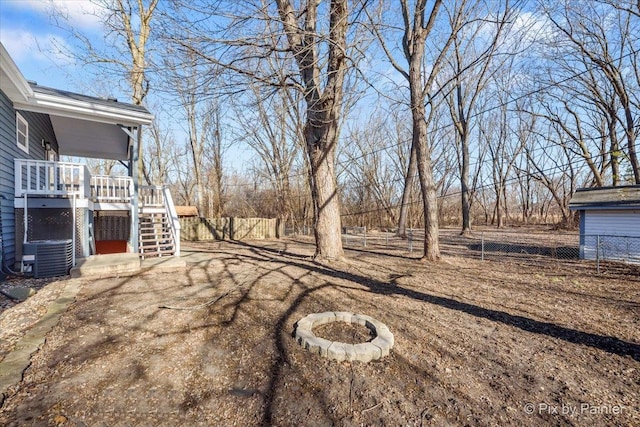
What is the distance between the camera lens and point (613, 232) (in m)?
8.81

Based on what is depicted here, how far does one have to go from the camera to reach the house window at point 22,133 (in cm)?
611

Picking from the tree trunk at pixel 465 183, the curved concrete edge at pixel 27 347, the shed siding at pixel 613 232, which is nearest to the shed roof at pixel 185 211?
the curved concrete edge at pixel 27 347

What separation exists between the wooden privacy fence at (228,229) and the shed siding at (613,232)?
1378cm

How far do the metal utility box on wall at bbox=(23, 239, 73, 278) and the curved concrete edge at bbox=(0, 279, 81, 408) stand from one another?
1.56 meters

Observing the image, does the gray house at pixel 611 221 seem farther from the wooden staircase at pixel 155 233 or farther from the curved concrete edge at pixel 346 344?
the wooden staircase at pixel 155 233

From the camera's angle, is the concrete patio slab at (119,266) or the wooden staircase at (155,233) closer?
the concrete patio slab at (119,266)

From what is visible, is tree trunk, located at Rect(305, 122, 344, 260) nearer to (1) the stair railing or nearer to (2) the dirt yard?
(2) the dirt yard

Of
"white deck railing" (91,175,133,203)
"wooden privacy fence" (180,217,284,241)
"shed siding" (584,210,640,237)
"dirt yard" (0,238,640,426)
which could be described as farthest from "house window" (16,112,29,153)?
"shed siding" (584,210,640,237)

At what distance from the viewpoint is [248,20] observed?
512 centimetres

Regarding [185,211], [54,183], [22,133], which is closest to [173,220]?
[54,183]

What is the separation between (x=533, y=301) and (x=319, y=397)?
402 cm

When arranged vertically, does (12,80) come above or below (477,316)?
above

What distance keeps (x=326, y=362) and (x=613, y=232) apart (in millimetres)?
10819

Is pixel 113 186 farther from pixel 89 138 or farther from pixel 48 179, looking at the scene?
pixel 89 138
